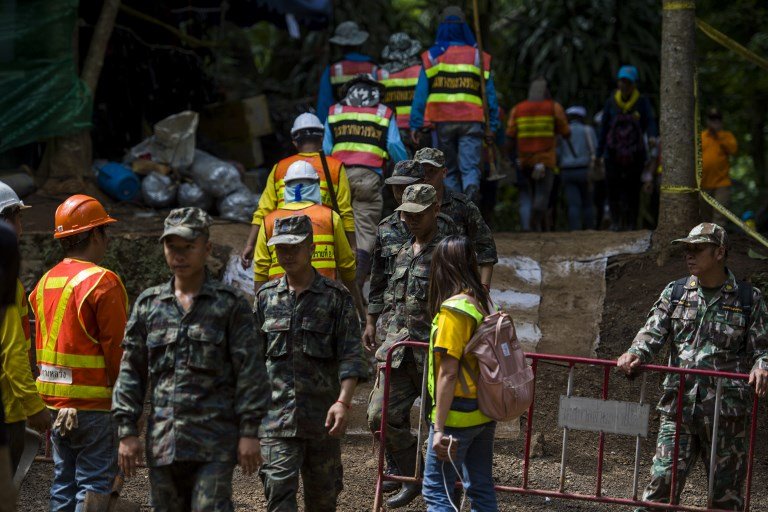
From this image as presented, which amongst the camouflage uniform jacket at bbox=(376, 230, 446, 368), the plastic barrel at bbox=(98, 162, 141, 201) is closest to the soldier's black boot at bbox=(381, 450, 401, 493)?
the camouflage uniform jacket at bbox=(376, 230, 446, 368)

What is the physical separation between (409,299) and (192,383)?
2.13m

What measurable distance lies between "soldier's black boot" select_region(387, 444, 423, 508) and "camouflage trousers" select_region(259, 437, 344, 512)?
3.33ft

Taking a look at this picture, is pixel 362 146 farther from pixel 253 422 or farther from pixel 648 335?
pixel 253 422

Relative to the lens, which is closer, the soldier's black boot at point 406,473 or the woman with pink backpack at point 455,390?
the woman with pink backpack at point 455,390

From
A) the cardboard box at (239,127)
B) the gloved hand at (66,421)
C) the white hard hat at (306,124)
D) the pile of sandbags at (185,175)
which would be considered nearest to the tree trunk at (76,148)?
the pile of sandbags at (185,175)

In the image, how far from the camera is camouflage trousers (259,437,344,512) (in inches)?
214

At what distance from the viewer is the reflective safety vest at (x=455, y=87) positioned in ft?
34.9

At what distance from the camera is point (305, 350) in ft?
18.1

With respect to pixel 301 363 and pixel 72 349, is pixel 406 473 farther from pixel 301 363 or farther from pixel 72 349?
pixel 72 349

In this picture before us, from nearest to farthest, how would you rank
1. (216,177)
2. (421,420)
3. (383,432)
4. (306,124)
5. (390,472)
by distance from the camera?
(421,420) → (383,432) → (390,472) → (306,124) → (216,177)

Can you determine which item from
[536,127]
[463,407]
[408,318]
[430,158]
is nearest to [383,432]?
[408,318]

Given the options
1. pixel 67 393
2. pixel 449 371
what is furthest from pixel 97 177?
pixel 449 371

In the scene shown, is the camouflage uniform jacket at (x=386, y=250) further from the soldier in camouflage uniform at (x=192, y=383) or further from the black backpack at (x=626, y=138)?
the black backpack at (x=626, y=138)

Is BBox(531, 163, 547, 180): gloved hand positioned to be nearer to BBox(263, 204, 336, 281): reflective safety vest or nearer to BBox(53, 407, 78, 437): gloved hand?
BBox(263, 204, 336, 281): reflective safety vest
